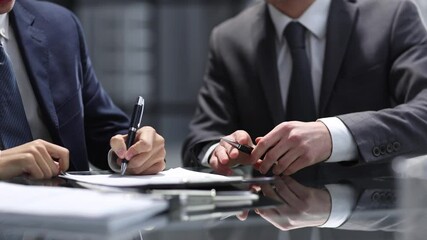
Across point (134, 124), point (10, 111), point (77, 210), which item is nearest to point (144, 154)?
point (134, 124)

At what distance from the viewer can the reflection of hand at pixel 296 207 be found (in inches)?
37.9

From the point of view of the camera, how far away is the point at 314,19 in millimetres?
1924

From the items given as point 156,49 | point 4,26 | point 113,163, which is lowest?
point 156,49

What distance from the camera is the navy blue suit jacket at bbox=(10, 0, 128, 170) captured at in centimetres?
165

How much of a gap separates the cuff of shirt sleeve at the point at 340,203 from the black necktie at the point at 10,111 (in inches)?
27.3

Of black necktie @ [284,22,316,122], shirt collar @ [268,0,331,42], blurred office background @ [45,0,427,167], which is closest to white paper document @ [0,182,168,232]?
black necktie @ [284,22,316,122]

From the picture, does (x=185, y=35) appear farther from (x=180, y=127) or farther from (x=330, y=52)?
(x=330, y=52)

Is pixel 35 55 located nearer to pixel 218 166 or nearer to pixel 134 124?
pixel 134 124

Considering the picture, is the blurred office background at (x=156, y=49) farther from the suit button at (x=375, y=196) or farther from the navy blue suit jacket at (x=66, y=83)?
the suit button at (x=375, y=196)

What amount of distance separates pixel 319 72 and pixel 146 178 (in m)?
0.77

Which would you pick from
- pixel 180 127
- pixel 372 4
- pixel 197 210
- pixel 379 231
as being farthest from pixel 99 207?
pixel 180 127

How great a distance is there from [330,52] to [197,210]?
3.21 ft

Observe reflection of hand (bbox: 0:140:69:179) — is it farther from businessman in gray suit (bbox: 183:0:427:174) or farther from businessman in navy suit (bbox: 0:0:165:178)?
businessman in gray suit (bbox: 183:0:427:174)

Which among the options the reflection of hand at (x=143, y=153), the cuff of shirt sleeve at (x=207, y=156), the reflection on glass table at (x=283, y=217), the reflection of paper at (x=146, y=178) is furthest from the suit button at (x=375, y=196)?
the cuff of shirt sleeve at (x=207, y=156)
